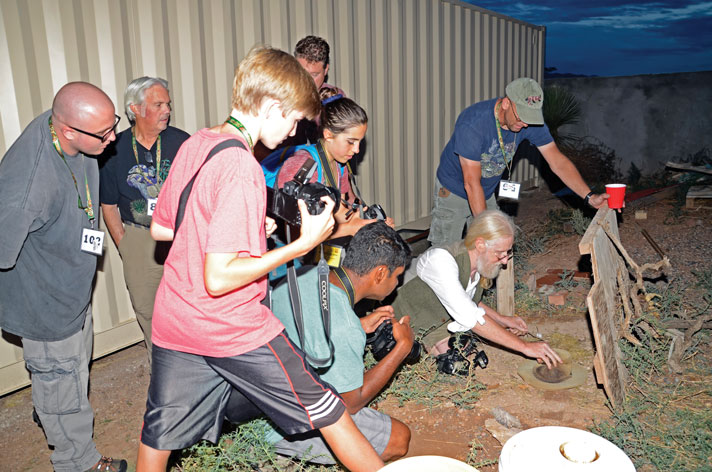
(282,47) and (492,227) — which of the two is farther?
(282,47)

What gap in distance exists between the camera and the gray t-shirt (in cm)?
242

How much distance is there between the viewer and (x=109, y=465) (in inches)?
111

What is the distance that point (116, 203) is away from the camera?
11.5ft

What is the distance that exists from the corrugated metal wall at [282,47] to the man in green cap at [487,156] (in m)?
1.52

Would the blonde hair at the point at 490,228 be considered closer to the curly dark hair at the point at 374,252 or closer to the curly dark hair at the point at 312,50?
the curly dark hair at the point at 374,252

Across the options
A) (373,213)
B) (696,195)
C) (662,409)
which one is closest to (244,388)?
(373,213)

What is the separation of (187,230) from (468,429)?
216 centimetres

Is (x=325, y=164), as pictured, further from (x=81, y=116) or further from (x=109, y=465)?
(x=109, y=465)

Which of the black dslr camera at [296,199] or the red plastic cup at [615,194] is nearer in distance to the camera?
the black dslr camera at [296,199]

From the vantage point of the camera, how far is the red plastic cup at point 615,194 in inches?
149

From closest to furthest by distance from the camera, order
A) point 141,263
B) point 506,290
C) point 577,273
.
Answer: point 141,263 → point 506,290 → point 577,273

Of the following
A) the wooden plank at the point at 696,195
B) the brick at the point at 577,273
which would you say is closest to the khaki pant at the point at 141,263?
the brick at the point at 577,273

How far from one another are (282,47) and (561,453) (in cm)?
421

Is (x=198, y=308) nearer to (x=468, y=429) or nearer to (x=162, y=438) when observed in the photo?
(x=162, y=438)
